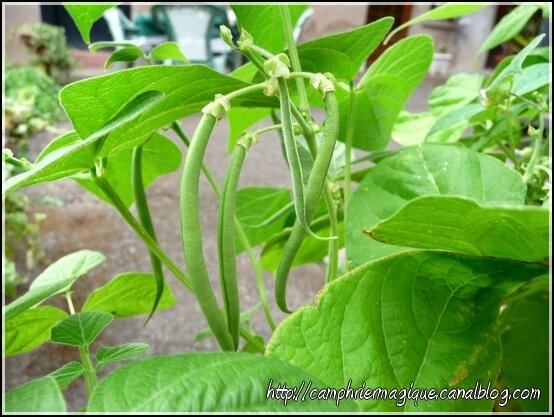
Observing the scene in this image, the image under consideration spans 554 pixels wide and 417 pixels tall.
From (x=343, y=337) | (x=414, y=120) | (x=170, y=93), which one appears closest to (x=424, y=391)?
(x=343, y=337)

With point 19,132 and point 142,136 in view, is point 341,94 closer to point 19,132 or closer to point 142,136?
point 142,136

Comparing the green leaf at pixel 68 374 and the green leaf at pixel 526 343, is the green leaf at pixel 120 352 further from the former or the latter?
the green leaf at pixel 526 343

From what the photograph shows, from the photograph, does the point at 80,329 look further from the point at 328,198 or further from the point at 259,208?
the point at 259,208

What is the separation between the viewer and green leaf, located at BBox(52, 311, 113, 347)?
0.72 feet

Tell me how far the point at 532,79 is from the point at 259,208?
0.22m

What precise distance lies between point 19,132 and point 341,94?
1374 mm

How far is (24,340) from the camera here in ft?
1.07

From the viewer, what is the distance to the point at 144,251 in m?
1.46

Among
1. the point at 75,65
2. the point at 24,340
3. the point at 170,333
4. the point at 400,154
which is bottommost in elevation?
the point at 170,333

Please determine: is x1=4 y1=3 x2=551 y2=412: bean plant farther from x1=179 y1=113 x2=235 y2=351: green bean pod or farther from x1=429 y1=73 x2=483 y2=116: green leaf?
x1=429 y1=73 x2=483 y2=116: green leaf


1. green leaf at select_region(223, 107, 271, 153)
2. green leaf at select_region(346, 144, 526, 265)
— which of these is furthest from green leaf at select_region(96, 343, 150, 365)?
green leaf at select_region(223, 107, 271, 153)

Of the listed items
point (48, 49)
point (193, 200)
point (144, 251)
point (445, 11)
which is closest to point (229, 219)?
point (193, 200)

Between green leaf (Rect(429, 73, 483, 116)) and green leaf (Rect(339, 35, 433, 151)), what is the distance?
15 centimetres

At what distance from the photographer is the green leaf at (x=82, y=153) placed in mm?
185
